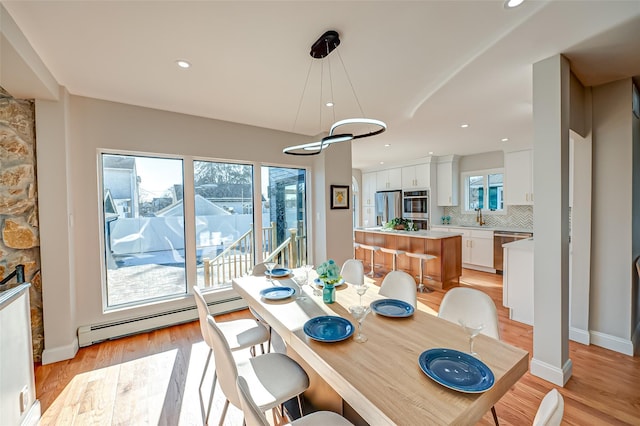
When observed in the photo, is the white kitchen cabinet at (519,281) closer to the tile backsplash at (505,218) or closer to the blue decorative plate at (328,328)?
the tile backsplash at (505,218)

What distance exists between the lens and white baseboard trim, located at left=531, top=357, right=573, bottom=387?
2079mm

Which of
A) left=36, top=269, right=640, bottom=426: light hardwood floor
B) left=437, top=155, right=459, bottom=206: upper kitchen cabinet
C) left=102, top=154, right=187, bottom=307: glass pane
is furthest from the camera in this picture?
left=437, top=155, right=459, bottom=206: upper kitchen cabinet

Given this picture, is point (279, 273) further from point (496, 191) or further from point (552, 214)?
point (496, 191)

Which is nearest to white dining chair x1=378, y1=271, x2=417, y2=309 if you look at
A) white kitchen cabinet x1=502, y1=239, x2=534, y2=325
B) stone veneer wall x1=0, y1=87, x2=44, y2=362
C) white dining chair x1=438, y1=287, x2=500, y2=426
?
white dining chair x1=438, y1=287, x2=500, y2=426

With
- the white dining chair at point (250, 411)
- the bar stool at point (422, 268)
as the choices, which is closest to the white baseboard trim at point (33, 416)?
the white dining chair at point (250, 411)

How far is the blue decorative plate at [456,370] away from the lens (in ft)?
3.36

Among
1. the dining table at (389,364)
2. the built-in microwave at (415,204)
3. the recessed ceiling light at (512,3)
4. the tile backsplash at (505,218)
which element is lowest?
the dining table at (389,364)

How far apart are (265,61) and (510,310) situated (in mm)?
3974

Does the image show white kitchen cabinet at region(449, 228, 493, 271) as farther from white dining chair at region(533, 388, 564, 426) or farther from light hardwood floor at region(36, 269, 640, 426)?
white dining chair at region(533, 388, 564, 426)

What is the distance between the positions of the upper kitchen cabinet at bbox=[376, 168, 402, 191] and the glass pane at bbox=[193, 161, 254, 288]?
4397mm

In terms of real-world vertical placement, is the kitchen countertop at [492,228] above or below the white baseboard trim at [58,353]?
above

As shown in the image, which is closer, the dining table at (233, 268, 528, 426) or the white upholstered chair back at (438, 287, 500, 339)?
the dining table at (233, 268, 528, 426)

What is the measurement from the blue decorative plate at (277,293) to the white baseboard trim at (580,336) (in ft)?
9.83

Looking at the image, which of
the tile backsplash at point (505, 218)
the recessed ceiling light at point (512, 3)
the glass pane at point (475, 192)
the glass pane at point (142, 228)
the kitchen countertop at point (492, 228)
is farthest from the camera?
the glass pane at point (475, 192)
